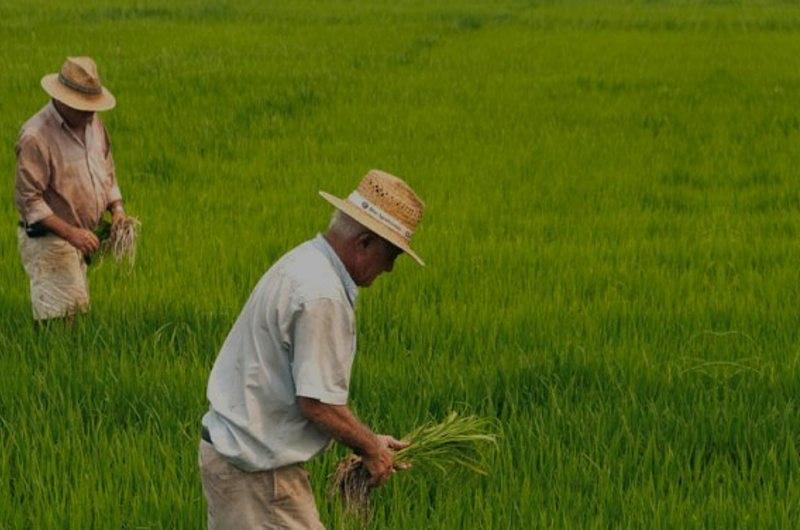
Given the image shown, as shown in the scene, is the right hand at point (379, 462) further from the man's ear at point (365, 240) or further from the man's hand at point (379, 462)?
→ the man's ear at point (365, 240)

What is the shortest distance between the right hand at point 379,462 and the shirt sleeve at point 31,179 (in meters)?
2.15

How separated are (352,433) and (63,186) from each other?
232cm

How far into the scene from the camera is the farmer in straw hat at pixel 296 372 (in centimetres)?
260

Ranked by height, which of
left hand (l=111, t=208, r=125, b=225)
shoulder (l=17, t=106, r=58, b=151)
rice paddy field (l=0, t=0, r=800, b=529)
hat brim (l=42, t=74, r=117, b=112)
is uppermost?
hat brim (l=42, t=74, r=117, b=112)

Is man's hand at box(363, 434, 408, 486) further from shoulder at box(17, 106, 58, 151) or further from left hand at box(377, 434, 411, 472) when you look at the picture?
shoulder at box(17, 106, 58, 151)

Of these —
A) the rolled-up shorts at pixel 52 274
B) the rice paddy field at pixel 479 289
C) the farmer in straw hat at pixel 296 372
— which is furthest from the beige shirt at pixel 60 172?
the farmer in straw hat at pixel 296 372

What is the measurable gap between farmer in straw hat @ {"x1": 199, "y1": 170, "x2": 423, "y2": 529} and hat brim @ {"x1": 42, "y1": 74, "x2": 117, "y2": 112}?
6.65 feet

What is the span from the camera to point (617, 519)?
11.2ft

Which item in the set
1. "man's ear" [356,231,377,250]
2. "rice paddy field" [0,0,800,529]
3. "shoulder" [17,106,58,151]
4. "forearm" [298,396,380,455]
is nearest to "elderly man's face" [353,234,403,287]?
"man's ear" [356,231,377,250]

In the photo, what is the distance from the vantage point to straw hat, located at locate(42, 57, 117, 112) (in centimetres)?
455

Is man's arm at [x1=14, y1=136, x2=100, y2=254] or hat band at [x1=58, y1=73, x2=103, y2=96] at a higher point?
hat band at [x1=58, y1=73, x2=103, y2=96]

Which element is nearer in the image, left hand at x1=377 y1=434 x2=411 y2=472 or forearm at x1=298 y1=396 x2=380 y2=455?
forearm at x1=298 y1=396 x2=380 y2=455

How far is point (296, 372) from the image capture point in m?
2.60

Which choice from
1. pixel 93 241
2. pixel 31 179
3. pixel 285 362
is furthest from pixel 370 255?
pixel 31 179
